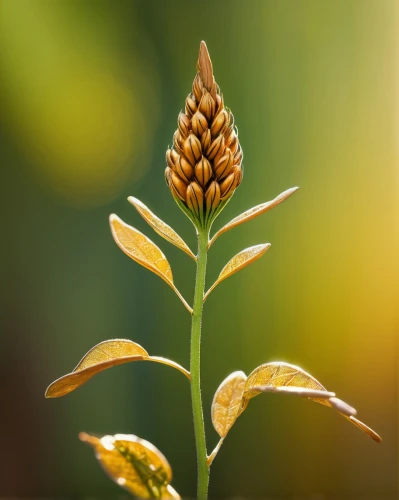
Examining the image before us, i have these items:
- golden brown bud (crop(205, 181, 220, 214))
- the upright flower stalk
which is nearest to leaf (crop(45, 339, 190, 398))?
the upright flower stalk

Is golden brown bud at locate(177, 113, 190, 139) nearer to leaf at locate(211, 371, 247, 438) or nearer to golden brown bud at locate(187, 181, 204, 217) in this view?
golden brown bud at locate(187, 181, 204, 217)

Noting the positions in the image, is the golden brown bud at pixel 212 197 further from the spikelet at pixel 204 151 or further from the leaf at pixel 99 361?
the leaf at pixel 99 361

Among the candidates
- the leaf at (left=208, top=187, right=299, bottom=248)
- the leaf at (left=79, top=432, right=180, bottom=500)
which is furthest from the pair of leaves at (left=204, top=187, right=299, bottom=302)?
the leaf at (left=79, top=432, right=180, bottom=500)

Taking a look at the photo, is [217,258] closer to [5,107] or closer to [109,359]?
[5,107]

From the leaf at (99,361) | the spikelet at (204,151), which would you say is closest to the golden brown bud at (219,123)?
the spikelet at (204,151)

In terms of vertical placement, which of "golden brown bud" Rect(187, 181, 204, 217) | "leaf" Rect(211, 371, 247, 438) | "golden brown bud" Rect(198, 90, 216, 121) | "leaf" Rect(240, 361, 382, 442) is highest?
"golden brown bud" Rect(198, 90, 216, 121)

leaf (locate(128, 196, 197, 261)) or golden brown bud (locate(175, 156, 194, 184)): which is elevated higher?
golden brown bud (locate(175, 156, 194, 184))

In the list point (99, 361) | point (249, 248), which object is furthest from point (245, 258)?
point (99, 361)
